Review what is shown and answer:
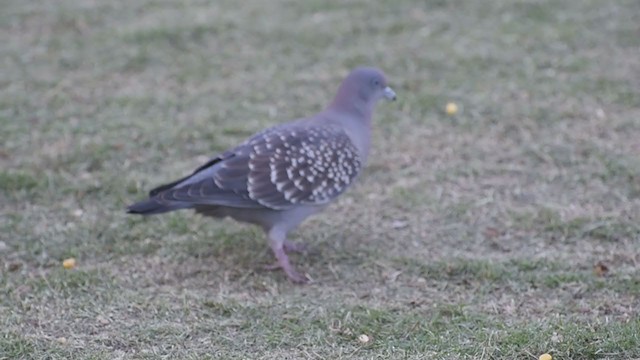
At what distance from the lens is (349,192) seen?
580cm

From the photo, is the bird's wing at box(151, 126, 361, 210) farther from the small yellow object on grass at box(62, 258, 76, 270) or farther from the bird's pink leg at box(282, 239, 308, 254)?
the small yellow object on grass at box(62, 258, 76, 270)

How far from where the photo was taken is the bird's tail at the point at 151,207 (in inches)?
185

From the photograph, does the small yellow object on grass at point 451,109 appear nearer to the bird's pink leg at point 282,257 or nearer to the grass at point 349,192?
the grass at point 349,192

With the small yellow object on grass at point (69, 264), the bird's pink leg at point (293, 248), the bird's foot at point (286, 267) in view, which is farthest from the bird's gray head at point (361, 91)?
the small yellow object on grass at point (69, 264)

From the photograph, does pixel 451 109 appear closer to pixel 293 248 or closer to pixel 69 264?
pixel 293 248

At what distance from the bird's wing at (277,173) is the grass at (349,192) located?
369mm

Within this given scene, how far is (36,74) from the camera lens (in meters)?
7.43

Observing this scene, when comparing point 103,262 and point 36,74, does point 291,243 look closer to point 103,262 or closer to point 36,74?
point 103,262

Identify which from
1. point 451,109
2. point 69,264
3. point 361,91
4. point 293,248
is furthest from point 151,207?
point 451,109

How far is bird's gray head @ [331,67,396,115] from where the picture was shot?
217 inches

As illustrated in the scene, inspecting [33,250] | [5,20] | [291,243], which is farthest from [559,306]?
[5,20]

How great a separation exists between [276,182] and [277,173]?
0.18ft

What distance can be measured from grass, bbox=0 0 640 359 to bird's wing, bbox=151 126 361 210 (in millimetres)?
369

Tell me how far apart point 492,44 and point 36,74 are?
11.4 ft
